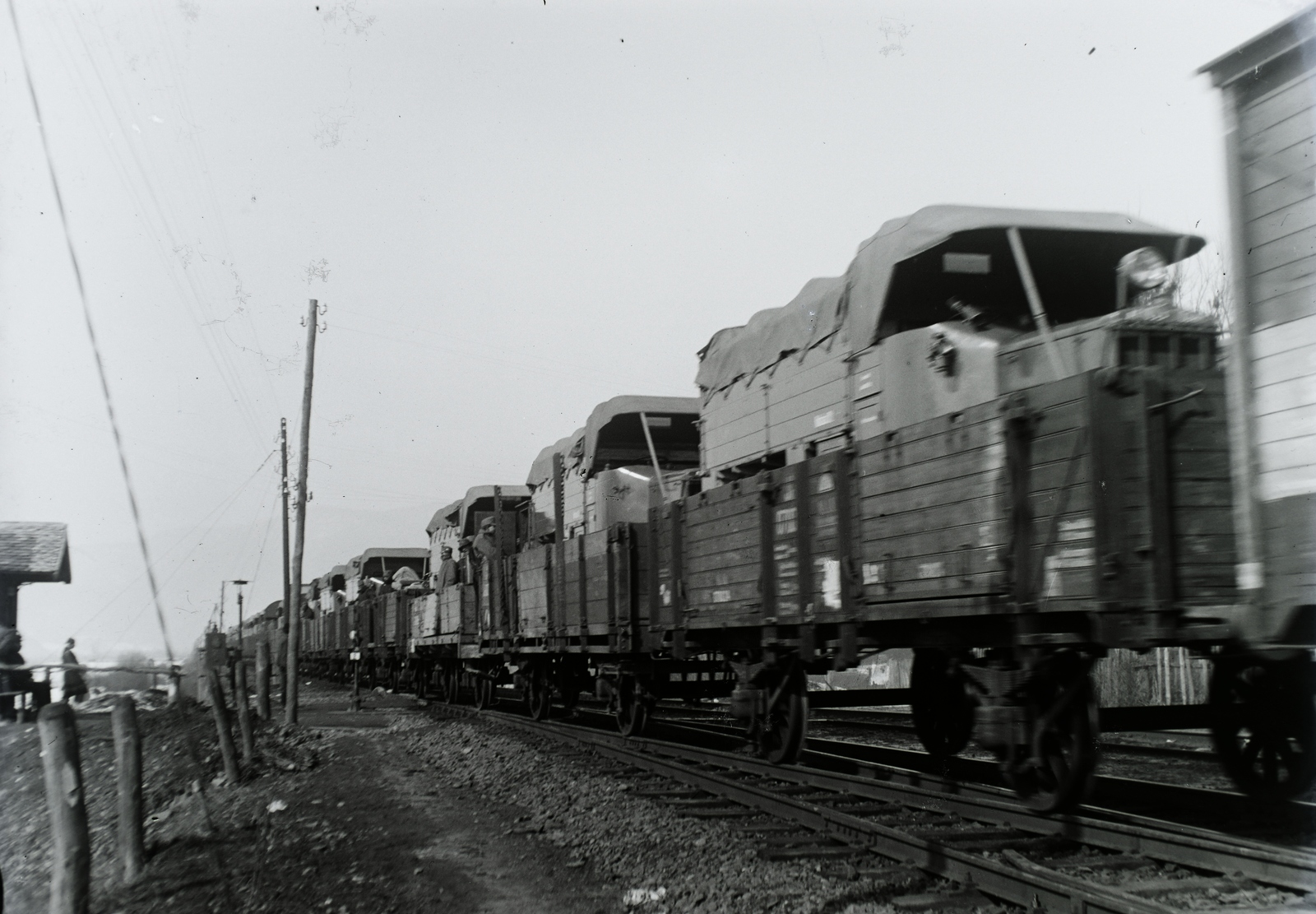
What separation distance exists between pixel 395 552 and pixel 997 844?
31092mm

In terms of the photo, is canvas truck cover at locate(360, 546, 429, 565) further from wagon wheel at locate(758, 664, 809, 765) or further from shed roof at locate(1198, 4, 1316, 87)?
shed roof at locate(1198, 4, 1316, 87)

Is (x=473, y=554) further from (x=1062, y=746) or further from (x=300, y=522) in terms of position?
(x=1062, y=746)

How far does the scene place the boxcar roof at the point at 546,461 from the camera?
15.5m

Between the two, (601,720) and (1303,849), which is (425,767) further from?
(1303,849)

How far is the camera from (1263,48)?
5.49 metres

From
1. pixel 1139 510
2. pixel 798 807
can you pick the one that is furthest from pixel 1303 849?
pixel 798 807

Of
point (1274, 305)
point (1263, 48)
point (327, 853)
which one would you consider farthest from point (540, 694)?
point (1263, 48)

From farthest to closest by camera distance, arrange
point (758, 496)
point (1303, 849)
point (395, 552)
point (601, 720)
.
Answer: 1. point (395, 552)
2. point (601, 720)
3. point (758, 496)
4. point (1303, 849)

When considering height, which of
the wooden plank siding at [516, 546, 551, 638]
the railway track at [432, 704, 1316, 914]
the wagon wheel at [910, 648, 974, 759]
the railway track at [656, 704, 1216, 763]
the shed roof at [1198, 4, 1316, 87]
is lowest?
the railway track at [656, 704, 1216, 763]

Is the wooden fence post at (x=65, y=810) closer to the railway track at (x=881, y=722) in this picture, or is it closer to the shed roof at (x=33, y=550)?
the railway track at (x=881, y=722)

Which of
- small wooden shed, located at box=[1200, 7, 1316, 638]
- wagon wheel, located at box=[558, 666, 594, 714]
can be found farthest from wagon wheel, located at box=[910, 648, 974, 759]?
wagon wheel, located at box=[558, 666, 594, 714]

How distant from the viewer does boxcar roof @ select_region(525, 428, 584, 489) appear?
15.5m

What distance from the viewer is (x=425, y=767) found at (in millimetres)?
A: 11695

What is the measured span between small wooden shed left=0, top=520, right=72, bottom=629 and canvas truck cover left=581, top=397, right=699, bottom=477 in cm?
777
